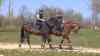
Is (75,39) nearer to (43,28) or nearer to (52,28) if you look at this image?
(52,28)

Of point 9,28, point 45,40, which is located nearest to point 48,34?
point 45,40

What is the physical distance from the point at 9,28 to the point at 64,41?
796 cm

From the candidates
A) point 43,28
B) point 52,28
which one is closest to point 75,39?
point 52,28

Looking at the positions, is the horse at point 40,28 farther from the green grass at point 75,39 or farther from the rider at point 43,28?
the green grass at point 75,39

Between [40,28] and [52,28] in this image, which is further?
[40,28]

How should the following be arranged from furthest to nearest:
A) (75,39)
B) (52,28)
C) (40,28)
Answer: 1. (75,39)
2. (40,28)
3. (52,28)

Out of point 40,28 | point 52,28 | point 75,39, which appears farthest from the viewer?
point 75,39

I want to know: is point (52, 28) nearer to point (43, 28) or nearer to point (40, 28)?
point (43, 28)

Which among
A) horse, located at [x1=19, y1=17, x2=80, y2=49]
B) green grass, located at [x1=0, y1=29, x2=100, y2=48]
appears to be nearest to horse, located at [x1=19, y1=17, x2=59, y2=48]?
horse, located at [x1=19, y1=17, x2=80, y2=49]

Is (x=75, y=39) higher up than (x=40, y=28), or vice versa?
(x=40, y=28)

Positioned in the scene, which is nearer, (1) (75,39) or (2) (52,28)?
(2) (52,28)

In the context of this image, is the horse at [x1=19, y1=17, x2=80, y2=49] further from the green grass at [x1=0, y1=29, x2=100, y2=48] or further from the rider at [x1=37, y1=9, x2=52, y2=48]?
the green grass at [x1=0, y1=29, x2=100, y2=48]

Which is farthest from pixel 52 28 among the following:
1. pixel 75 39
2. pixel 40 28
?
pixel 75 39

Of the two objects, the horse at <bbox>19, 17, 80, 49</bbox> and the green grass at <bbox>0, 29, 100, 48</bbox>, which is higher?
the horse at <bbox>19, 17, 80, 49</bbox>
